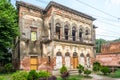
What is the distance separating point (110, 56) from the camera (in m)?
41.8

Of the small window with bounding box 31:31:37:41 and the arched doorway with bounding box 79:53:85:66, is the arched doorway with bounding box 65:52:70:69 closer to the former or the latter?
the arched doorway with bounding box 79:53:85:66

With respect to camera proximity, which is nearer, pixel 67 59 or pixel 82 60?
pixel 67 59

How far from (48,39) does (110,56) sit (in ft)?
63.0

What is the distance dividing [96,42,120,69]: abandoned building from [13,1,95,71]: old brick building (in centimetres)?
1014

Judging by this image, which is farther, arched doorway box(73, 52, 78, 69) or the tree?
arched doorway box(73, 52, 78, 69)

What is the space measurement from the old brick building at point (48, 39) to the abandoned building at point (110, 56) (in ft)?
33.3

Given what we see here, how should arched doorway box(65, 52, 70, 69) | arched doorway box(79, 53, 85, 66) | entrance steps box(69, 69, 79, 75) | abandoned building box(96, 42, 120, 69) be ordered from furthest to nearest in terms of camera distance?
abandoned building box(96, 42, 120, 69)
arched doorway box(79, 53, 85, 66)
arched doorway box(65, 52, 70, 69)
entrance steps box(69, 69, 79, 75)

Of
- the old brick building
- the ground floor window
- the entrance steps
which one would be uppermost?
the old brick building

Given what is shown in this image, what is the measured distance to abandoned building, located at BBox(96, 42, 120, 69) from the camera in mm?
40000

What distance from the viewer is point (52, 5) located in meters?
27.3

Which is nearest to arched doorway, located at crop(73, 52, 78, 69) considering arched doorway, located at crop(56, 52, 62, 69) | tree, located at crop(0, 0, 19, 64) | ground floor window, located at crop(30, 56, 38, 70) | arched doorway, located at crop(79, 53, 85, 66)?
arched doorway, located at crop(79, 53, 85, 66)

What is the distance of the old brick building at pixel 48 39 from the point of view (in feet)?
87.0

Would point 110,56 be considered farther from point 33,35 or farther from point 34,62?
point 33,35

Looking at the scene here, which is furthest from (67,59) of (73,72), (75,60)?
(73,72)
